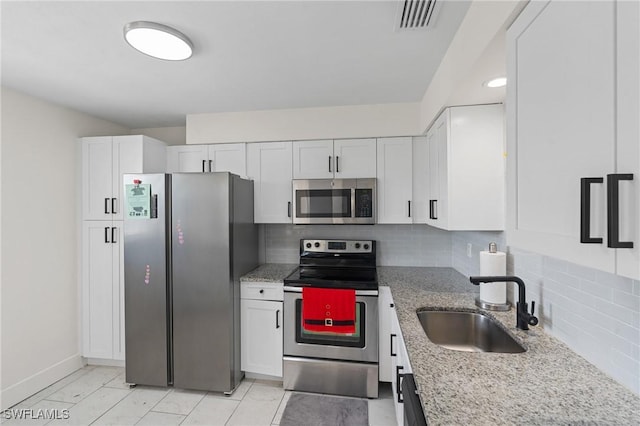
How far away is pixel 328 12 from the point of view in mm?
1419

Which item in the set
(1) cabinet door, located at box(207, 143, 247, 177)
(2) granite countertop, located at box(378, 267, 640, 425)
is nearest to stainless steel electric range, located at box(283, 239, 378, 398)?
(2) granite countertop, located at box(378, 267, 640, 425)

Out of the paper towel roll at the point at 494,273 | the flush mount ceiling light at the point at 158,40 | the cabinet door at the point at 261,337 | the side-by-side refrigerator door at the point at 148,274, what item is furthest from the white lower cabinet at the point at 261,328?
the flush mount ceiling light at the point at 158,40

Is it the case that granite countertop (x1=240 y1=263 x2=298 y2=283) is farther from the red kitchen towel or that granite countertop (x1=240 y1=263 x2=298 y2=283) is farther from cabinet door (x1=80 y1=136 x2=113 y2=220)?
cabinet door (x1=80 y1=136 x2=113 y2=220)

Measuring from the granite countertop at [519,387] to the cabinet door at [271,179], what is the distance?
175 centimetres

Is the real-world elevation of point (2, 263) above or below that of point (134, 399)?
above

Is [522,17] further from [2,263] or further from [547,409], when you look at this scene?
[2,263]

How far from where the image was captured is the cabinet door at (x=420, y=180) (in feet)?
8.03

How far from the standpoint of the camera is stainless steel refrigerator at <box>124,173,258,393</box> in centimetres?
238

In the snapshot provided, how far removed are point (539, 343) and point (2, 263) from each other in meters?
3.51

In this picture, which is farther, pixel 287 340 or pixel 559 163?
pixel 287 340

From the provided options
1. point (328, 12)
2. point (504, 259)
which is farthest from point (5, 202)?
point (504, 259)

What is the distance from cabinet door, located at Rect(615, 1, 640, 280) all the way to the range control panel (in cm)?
236

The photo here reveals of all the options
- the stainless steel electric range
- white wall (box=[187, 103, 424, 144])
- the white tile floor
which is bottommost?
the white tile floor

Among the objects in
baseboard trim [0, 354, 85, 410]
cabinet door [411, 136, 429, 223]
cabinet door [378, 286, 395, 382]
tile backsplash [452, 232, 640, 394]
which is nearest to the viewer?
tile backsplash [452, 232, 640, 394]
